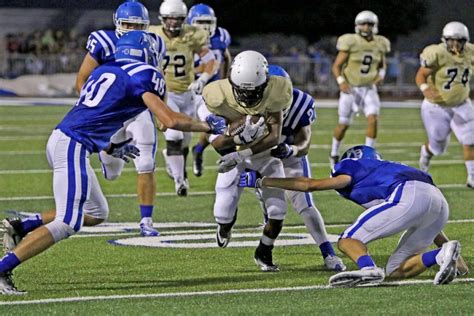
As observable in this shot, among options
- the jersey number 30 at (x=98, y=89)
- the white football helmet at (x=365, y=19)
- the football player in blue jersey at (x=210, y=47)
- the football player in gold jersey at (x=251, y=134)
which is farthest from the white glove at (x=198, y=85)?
the jersey number 30 at (x=98, y=89)

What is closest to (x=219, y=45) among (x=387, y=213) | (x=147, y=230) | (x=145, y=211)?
(x=145, y=211)

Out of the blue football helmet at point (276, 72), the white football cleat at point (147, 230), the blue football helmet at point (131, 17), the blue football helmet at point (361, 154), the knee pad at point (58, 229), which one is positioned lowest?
the white football cleat at point (147, 230)

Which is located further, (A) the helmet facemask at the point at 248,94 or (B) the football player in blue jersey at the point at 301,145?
(B) the football player in blue jersey at the point at 301,145

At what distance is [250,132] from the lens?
21.2ft

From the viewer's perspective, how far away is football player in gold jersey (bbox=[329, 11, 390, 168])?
45.9 ft

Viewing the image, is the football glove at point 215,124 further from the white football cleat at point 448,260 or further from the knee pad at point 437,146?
the knee pad at point 437,146

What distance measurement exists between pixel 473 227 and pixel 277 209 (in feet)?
7.69

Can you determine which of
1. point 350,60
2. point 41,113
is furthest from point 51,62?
point 350,60

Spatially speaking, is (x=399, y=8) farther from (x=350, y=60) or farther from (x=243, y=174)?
(x=243, y=174)

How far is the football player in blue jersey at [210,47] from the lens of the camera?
12.5 m

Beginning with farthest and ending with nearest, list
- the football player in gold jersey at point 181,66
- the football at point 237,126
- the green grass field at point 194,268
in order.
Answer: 1. the football player in gold jersey at point 181,66
2. the football at point 237,126
3. the green grass field at point 194,268

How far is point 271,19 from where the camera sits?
34812 mm

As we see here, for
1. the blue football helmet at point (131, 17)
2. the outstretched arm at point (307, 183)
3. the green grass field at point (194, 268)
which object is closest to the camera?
the green grass field at point (194, 268)

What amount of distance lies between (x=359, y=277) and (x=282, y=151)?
1089 millimetres
